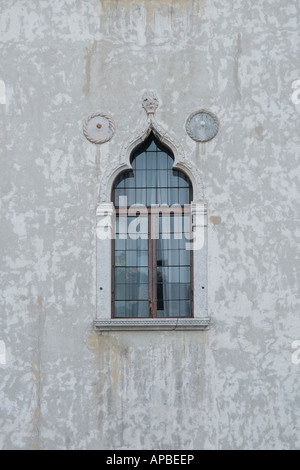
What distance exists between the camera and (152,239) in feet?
38.0

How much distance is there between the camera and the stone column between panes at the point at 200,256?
441 inches

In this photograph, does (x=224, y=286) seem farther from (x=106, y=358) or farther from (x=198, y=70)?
(x=198, y=70)

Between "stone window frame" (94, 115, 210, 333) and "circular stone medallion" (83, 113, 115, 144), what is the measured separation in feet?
0.94

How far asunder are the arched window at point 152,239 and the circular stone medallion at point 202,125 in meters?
0.43

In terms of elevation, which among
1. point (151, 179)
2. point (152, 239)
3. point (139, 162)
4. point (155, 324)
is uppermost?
point (139, 162)

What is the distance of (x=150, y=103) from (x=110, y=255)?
201 cm

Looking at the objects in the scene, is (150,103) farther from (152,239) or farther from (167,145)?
(152,239)

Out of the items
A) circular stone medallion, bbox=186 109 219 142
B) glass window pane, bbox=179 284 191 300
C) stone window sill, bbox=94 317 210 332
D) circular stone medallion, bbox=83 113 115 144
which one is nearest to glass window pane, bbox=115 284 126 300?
stone window sill, bbox=94 317 210 332

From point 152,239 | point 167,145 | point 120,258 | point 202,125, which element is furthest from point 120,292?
point 202,125

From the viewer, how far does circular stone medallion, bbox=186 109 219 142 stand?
11.5 m

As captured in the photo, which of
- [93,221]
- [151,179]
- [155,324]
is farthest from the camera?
[151,179]

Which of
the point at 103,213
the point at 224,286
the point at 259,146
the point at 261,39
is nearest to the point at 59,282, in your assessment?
the point at 103,213

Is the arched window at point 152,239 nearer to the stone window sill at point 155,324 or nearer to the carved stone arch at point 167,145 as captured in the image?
the carved stone arch at point 167,145

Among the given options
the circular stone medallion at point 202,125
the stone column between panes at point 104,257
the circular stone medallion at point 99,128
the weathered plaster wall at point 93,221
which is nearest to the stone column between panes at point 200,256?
the weathered plaster wall at point 93,221
